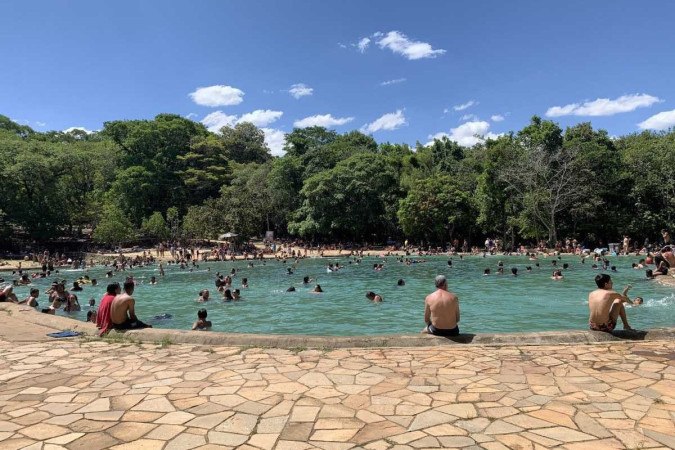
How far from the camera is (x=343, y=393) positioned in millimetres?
4895

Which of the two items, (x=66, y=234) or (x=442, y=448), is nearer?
(x=442, y=448)

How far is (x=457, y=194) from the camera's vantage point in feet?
145

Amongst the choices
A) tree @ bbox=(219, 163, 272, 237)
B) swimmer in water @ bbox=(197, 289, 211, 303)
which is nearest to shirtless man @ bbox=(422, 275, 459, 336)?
swimmer in water @ bbox=(197, 289, 211, 303)

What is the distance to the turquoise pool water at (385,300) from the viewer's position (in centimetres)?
1444

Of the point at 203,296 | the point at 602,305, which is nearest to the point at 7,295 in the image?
the point at 203,296

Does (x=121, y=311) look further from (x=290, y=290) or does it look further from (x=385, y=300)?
(x=290, y=290)

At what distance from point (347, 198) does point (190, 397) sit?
43.0 m

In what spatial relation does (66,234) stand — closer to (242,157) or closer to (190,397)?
(242,157)

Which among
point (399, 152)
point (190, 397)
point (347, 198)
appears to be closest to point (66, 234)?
point (347, 198)

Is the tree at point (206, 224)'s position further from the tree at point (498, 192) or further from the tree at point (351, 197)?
the tree at point (498, 192)

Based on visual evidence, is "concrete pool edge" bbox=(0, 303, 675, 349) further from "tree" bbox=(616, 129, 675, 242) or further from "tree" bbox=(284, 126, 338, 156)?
"tree" bbox=(284, 126, 338, 156)

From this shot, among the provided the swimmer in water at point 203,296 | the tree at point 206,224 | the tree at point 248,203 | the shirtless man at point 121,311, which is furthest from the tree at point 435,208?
the shirtless man at point 121,311

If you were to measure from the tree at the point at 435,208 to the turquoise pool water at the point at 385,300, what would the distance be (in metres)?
11.9

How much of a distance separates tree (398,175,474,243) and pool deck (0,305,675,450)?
36898 millimetres
